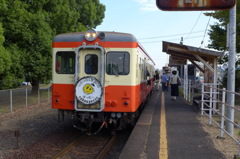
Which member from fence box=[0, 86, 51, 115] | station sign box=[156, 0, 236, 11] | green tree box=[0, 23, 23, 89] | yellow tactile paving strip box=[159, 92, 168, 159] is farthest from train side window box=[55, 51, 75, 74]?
green tree box=[0, 23, 23, 89]

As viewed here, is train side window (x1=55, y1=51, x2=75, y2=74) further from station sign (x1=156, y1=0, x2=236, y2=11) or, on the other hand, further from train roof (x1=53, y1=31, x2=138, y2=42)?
station sign (x1=156, y1=0, x2=236, y2=11)

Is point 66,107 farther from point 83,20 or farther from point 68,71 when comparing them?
point 83,20

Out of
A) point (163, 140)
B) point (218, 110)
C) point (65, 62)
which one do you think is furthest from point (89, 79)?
point (218, 110)

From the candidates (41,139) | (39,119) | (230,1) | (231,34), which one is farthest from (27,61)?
(230,1)

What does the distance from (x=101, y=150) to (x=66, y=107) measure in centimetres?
149

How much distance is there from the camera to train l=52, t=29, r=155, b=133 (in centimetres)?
727

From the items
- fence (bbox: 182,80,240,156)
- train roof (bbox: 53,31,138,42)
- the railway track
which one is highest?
train roof (bbox: 53,31,138,42)

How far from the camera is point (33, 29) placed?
580 inches

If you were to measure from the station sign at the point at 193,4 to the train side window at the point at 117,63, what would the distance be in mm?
4013

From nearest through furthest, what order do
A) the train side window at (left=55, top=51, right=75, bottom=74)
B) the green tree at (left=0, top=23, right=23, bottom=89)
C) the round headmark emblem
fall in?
1. the round headmark emblem
2. the train side window at (left=55, top=51, right=75, bottom=74)
3. the green tree at (left=0, top=23, right=23, bottom=89)

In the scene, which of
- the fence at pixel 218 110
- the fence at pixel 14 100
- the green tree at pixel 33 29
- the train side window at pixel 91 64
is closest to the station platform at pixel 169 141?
the fence at pixel 218 110

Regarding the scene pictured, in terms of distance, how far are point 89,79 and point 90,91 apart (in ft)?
1.00

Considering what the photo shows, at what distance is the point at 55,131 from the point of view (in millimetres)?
9000

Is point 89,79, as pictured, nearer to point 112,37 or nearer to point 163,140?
point 112,37
